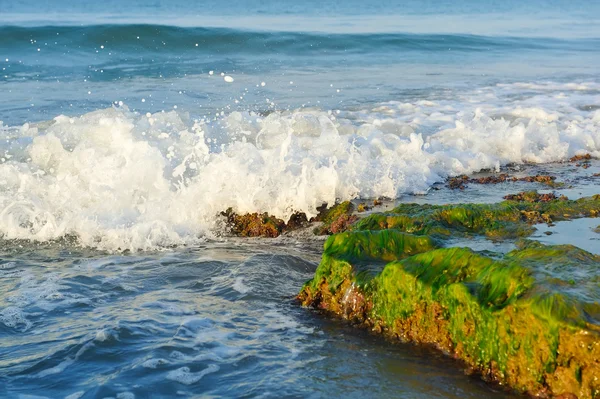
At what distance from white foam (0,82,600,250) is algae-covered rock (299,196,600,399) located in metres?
1.77

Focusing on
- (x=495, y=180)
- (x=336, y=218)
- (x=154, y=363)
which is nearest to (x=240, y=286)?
(x=154, y=363)

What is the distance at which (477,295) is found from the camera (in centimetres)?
400

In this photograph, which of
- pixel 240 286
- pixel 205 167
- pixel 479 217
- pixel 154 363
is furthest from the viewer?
pixel 205 167

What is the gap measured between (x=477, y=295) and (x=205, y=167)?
3.97 meters

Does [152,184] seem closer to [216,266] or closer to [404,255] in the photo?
[216,266]

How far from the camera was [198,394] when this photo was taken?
3.81 m

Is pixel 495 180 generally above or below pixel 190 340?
above

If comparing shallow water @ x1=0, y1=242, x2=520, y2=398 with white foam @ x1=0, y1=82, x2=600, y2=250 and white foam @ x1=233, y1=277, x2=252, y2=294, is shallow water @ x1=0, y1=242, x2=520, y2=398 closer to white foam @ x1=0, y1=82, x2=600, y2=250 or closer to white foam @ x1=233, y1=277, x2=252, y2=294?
white foam @ x1=233, y1=277, x2=252, y2=294

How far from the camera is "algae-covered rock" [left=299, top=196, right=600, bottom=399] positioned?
3.55 m

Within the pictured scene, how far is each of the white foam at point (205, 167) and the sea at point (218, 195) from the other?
0.02 metres

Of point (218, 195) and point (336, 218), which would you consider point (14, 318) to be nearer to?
point (218, 195)

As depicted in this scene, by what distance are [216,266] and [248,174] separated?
1.57 metres

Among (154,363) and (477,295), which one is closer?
(477,295)

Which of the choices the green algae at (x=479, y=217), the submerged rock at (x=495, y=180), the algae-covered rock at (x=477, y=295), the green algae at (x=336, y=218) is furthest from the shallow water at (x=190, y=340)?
the submerged rock at (x=495, y=180)
